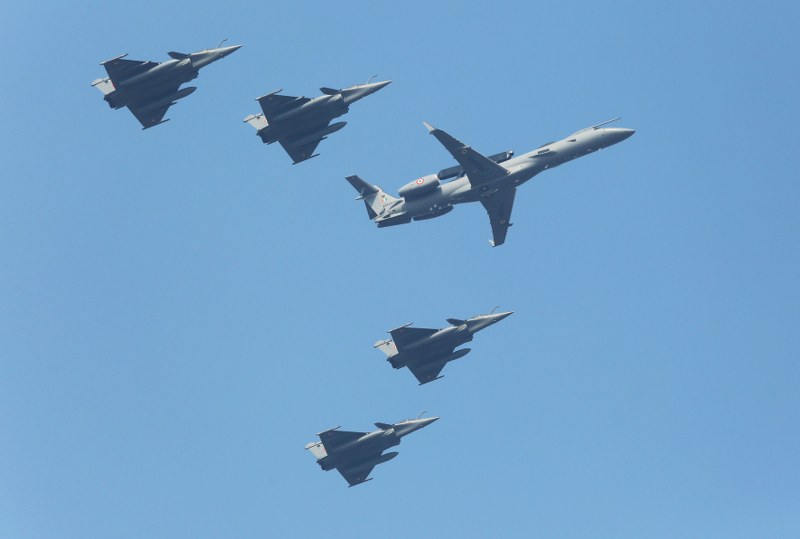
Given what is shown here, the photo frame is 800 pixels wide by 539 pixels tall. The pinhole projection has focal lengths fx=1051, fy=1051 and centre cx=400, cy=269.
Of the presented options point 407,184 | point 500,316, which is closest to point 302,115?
point 407,184

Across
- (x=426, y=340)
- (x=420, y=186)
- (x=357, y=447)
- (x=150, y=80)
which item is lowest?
(x=357, y=447)

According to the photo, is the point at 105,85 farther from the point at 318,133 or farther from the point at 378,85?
the point at 378,85

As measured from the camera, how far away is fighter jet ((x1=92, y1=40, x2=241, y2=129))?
88.1m

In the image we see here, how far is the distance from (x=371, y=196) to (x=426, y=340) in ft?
57.5

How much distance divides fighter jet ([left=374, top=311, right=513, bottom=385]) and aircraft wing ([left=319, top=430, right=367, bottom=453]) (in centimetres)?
722

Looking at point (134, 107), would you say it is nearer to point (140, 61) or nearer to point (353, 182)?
point (140, 61)

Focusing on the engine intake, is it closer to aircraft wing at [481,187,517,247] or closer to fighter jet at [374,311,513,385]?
aircraft wing at [481,187,517,247]

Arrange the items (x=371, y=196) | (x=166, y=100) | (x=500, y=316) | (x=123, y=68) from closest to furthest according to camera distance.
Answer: (x=123, y=68) < (x=166, y=100) < (x=500, y=316) < (x=371, y=196)

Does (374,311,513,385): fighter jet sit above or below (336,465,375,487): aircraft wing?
above

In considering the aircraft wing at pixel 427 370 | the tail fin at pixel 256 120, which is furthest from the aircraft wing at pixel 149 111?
the aircraft wing at pixel 427 370

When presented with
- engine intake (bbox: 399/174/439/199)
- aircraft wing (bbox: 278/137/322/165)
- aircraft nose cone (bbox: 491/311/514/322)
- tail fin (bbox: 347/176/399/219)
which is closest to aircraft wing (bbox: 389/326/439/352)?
aircraft nose cone (bbox: 491/311/514/322)

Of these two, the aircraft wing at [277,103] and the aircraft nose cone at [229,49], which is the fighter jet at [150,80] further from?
the aircraft wing at [277,103]

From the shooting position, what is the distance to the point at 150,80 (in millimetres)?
89000

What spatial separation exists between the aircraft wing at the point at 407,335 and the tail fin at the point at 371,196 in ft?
43.9
